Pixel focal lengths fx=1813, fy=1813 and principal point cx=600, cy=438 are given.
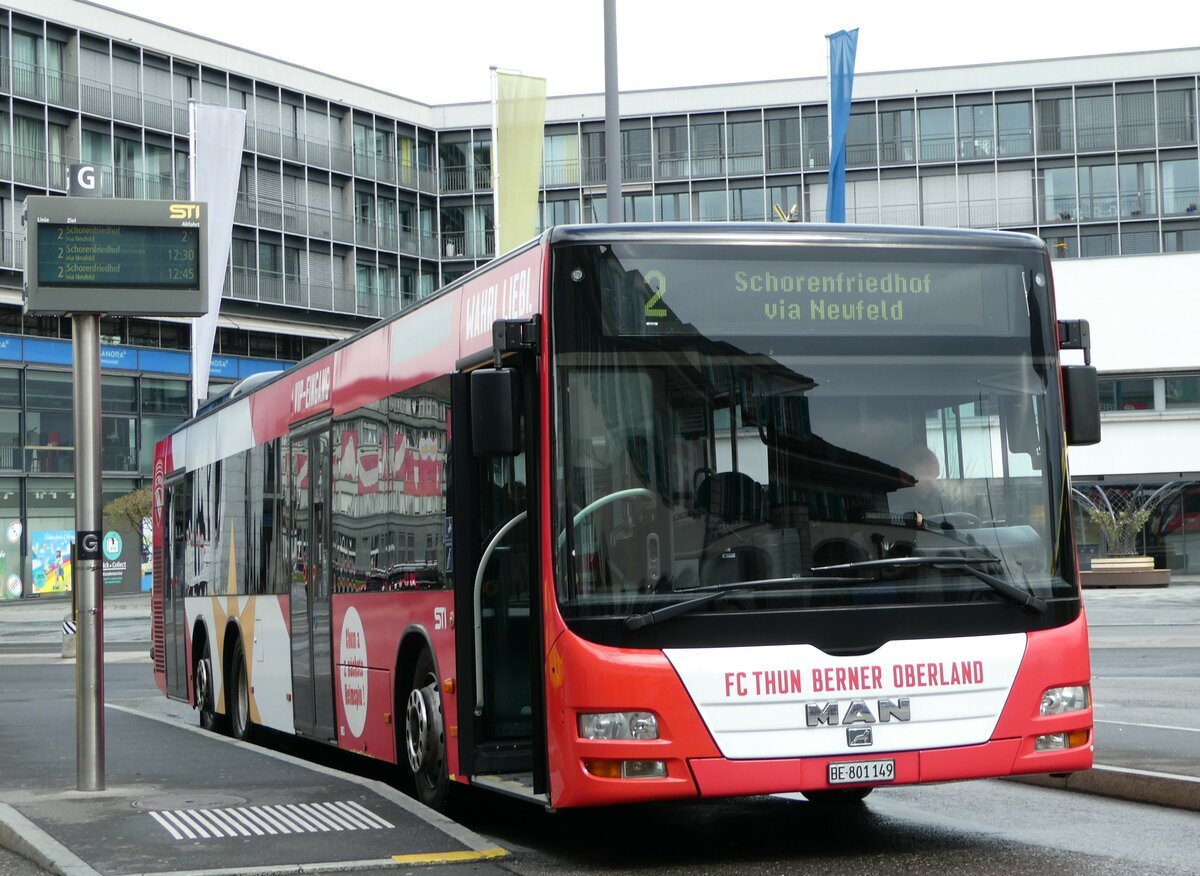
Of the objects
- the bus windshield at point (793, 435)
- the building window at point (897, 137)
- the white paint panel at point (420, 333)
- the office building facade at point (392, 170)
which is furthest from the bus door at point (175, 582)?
the building window at point (897, 137)

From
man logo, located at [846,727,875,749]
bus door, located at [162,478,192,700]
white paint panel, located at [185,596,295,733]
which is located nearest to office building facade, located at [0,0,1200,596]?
bus door, located at [162,478,192,700]

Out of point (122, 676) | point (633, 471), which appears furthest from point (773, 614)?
point (122, 676)

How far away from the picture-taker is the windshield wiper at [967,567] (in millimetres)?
8070

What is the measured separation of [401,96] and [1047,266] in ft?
204

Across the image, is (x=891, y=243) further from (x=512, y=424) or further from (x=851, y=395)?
(x=512, y=424)

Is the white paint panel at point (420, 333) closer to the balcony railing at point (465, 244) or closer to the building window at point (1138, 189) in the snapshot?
the balcony railing at point (465, 244)

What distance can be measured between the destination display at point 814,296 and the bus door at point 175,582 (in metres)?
10.3

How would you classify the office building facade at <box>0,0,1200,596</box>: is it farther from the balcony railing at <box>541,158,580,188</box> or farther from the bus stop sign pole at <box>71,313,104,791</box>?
the bus stop sign pole at <box>71,313,104,791</box>

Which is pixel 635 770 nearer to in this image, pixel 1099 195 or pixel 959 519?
pixel 959 519

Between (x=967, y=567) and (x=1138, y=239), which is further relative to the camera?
(x=1138, y=239)

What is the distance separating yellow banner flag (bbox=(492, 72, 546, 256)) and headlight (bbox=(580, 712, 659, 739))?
1500 cm

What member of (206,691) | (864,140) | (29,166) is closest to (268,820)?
(206,691)

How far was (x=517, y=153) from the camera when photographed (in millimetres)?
23562

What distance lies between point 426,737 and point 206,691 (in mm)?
7302
